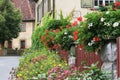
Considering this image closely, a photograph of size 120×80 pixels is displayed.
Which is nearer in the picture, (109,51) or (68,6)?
(109,51)

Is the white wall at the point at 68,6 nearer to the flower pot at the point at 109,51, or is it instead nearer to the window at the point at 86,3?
the window at the point at 86,3

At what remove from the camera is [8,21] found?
2805 inches

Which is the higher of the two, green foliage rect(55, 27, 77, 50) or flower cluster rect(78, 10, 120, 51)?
flower cluster rect(78, 10, 120, 51)

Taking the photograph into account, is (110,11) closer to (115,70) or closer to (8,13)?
(115,70)

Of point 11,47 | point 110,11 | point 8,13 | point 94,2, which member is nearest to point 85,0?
point 94,2

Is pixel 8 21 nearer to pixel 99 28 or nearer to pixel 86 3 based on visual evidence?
pixel 86 3

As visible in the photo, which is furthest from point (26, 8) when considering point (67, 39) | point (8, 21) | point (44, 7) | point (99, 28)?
point (99, 28)

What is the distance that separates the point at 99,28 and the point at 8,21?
204ft

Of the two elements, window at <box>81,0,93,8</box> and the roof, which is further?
the roof

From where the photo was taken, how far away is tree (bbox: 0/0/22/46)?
69188 millimetres

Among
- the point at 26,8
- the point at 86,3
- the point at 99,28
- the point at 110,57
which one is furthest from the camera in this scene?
the point at 26,8

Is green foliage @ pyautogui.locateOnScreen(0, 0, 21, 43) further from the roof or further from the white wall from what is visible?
the white wall

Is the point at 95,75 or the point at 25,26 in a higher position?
the point at 95,75

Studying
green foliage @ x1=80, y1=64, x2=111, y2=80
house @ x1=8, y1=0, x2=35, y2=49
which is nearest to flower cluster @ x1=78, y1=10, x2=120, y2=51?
green foliage @ x1=80, y1=64, x2=111, y2=80
